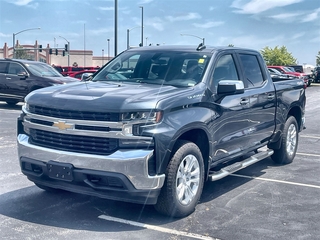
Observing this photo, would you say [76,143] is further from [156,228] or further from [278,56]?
[278,56]

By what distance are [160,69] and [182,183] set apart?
5.31 ft

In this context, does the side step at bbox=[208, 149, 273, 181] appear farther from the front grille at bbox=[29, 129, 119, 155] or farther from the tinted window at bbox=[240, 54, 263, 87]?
the front grille at bbox=[29, 129, 119, 155]

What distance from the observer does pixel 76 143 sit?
465cm

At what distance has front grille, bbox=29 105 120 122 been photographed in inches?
176

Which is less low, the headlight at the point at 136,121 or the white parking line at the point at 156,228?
the headlight at the point at 136,121

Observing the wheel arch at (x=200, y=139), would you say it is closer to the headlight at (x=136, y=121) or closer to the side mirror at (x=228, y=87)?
the headlight at (x=136, y=121)

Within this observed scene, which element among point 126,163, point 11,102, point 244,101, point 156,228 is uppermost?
point 244,101

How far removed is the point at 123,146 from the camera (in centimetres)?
445

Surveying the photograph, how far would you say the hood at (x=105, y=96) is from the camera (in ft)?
14.8

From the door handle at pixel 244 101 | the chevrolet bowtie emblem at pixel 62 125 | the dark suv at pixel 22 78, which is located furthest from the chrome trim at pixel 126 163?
the dark suv at pixel 22 78

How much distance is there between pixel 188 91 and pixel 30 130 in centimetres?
183

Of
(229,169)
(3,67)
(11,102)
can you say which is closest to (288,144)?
(229,169)

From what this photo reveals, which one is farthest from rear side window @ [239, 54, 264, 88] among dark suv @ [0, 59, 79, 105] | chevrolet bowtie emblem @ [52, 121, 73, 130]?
dark suv @ [0, 59, 79, 105]

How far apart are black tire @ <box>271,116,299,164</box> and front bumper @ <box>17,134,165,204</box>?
3837 mm
